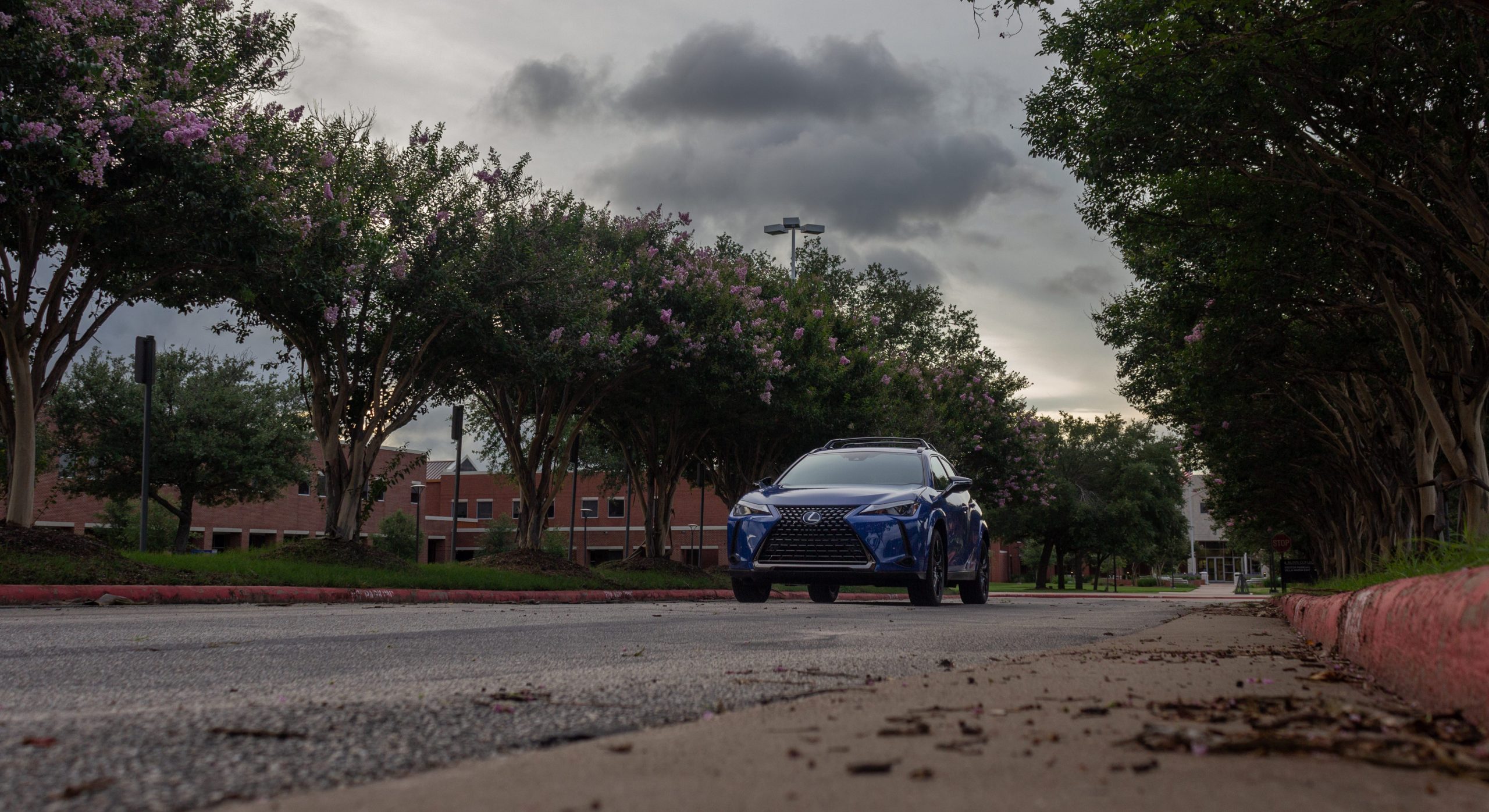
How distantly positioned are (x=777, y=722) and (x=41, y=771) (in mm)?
1794

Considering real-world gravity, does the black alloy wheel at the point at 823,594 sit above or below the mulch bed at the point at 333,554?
below

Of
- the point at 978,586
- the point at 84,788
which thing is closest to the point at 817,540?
the point at 978,586

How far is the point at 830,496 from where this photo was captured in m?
12.8

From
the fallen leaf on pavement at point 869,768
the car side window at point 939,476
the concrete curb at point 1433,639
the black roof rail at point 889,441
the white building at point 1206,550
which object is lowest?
the white building at point 1206,550

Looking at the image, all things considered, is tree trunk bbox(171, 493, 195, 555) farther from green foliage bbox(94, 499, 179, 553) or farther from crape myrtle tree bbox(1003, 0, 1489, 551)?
crape myrtle tree bbox(1003, 0, 1489, 551)

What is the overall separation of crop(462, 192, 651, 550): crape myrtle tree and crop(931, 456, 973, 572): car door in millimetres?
8211

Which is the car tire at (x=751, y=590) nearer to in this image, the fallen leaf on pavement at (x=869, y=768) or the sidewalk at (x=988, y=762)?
the sidewalk at (x=988, y=762)

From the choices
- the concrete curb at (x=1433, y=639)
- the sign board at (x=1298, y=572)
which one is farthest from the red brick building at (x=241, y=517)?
the concrete curb at (x=1433, y=639)

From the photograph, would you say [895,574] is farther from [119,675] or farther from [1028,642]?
[119,675]

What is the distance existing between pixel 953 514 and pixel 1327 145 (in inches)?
248

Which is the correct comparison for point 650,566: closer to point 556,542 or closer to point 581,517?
point 556,542

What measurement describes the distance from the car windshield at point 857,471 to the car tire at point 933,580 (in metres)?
0.77

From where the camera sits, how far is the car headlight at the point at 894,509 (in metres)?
12.6

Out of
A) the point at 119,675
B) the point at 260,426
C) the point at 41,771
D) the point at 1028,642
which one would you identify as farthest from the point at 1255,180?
the point at 260,426
